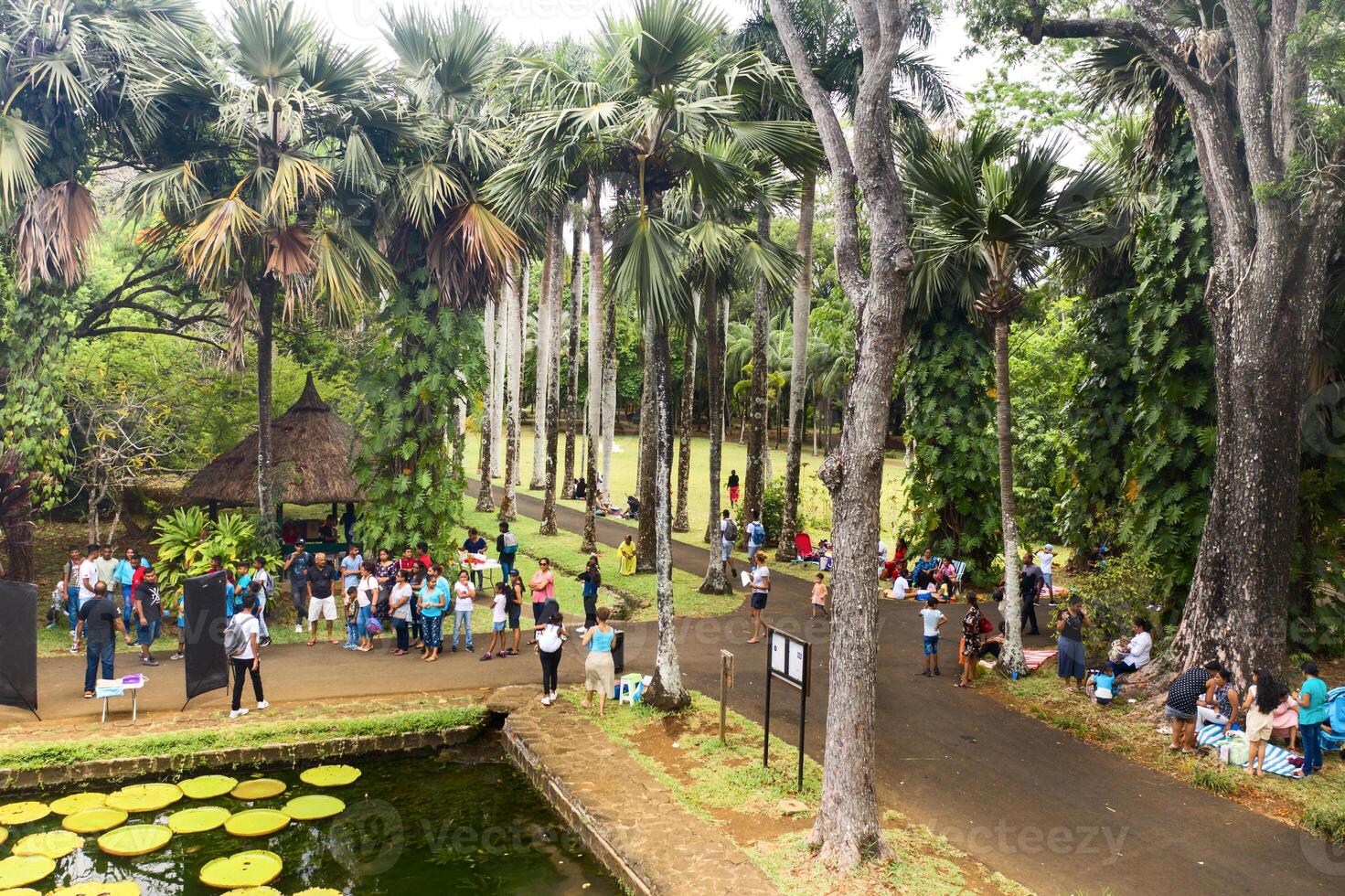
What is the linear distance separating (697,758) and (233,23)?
13.5m

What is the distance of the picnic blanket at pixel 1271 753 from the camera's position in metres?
10.4

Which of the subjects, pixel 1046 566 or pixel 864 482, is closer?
pixel 864 482

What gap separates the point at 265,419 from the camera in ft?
57.9

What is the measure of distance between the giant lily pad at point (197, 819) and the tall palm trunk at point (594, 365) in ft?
34.2

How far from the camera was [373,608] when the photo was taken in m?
15.4

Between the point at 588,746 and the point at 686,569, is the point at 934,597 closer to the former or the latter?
the point at 588,746

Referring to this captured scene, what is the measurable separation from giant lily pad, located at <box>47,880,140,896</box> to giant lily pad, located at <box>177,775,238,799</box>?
5.24 ft

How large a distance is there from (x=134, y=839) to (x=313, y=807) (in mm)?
1619

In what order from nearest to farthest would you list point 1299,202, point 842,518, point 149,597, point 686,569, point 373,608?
point 842,518 → point 1299,202 → point 149,597 → point 373,608 → point 686,569

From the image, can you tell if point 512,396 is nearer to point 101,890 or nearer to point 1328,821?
point 101,890

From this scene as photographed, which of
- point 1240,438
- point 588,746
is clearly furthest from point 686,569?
point 1240,438

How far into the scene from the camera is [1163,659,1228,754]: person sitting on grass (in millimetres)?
11164
